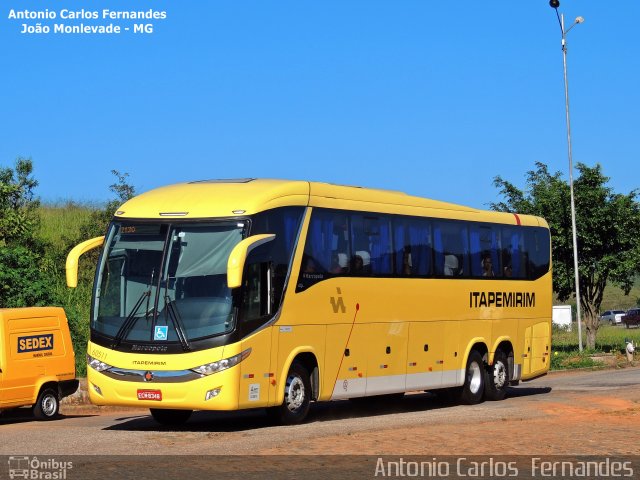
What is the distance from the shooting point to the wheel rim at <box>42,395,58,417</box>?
2417cm

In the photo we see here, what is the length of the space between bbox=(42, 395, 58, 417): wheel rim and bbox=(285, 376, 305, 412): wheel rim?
6889 millimetres

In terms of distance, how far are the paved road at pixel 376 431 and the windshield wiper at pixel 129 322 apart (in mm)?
1365

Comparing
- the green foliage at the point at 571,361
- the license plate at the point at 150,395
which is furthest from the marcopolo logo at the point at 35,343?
the green foliage at the point at 571,361

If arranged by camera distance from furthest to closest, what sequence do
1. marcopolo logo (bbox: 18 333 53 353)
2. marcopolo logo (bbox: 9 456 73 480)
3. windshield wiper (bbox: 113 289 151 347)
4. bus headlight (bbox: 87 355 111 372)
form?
marcopolo logo (bbox: 18 333 53 353) < bus headlight (bbox: 87 355 111 372) < windshield wiper (bbox: 113 289 151 347) < marcopolo logo (bbox: 9 456 73 480)

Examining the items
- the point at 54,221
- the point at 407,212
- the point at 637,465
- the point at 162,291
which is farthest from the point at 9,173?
the point at 637,465

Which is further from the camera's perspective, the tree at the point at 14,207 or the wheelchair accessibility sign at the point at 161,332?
the tree at the point at 14,207

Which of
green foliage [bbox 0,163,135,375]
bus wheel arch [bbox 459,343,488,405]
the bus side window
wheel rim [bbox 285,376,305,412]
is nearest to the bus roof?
the bus side window

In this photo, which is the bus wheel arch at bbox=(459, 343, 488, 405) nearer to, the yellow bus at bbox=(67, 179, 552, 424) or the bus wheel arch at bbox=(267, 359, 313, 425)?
the yellow bus at bbox=(67, 179, 552, 424)

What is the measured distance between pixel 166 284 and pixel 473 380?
923 cm

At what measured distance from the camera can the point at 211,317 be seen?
17.8 meters

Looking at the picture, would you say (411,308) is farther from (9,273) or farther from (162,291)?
(9,273)

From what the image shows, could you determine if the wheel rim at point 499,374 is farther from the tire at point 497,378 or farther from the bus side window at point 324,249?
the bus side window at point 324,249

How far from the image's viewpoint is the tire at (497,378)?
25.8 meters

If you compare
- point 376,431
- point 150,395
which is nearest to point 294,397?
point 376,431
